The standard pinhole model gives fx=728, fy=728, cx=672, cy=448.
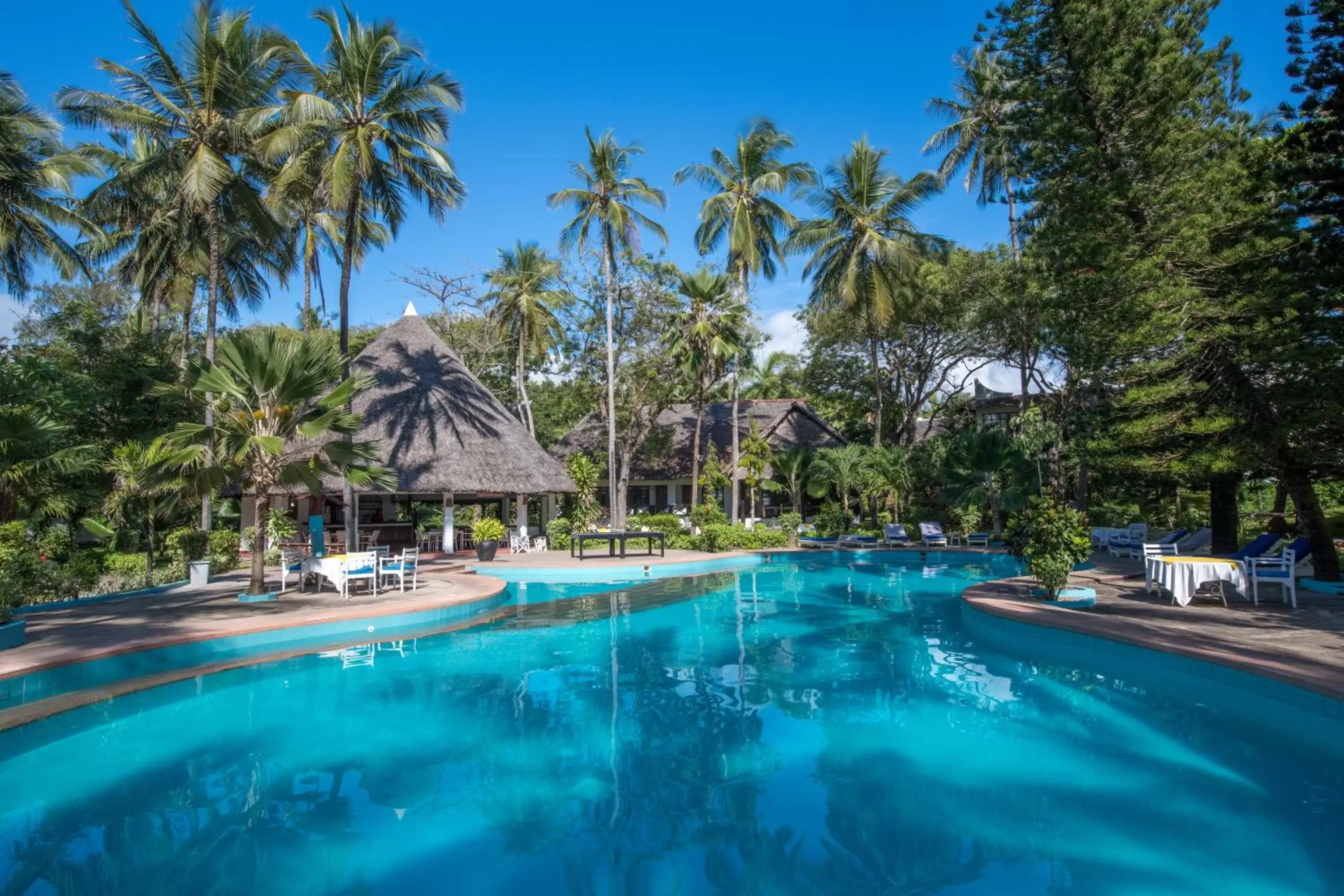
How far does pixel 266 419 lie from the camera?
448 inches

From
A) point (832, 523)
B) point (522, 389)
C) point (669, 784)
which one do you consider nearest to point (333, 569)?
point (669, 784)

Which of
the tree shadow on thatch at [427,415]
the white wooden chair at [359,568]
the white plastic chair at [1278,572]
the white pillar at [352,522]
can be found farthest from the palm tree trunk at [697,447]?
the white plastic chair at [1278,572]

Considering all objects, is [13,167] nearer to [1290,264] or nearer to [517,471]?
[517,471]

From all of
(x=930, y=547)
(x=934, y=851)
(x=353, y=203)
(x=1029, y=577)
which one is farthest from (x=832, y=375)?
(x=934, y=851)

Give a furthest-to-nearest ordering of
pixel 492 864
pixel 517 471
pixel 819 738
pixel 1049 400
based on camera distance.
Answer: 1. pixel 1049 400
2. pixel 517 471
3. pixel 819 738
4. pixel 492 864

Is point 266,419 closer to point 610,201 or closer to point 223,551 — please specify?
point 223,551

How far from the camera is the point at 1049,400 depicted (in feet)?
83.4

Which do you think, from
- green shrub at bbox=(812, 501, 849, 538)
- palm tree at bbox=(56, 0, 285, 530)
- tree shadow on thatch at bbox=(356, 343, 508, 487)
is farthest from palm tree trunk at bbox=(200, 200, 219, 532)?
green shrub at bbox=(812, 501, 849, 538)

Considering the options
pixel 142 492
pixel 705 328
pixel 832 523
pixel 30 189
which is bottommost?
pixel 832 523

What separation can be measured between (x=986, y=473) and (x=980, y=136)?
1133cm

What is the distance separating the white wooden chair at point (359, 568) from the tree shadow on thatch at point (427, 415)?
6.00 metres

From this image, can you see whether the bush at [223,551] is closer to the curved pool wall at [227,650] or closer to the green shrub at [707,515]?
the curved pool wall at [227,650]

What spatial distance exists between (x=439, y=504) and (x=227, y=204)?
1798cm

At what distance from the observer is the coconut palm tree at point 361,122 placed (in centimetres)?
1508
